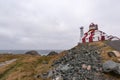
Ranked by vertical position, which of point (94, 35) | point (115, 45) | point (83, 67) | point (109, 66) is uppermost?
point (94, 35)

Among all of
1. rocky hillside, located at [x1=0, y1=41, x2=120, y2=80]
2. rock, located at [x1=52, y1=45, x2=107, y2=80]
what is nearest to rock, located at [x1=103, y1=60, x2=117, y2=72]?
rocky hillside, located at [x1=0, y1=41, x2=120, y2=80]

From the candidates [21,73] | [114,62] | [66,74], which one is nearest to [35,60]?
[21,73]

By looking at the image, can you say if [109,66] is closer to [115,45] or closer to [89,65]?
[89,65]

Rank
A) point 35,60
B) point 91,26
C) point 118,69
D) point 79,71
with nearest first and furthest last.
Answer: point 118,69 < point 79,71 < point 35,60 < point 91,26

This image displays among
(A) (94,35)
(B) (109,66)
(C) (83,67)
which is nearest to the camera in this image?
(B) (109,66)

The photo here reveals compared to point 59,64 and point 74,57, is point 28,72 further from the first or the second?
point 74,57

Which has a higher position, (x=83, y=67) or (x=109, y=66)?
(x=109, y=66)

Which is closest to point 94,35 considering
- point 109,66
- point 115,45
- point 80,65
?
point 115,45

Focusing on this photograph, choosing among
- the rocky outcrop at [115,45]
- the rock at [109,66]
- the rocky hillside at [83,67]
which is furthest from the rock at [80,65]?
the rocky outcrop at [115,45]

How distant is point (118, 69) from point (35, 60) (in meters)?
22.7

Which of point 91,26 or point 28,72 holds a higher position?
point 91,26

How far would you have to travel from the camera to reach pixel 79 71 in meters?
35.9

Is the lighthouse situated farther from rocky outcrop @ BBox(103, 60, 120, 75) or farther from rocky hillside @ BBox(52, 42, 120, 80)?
rocky outcrop @ BBox(103, 60, 120, 75)

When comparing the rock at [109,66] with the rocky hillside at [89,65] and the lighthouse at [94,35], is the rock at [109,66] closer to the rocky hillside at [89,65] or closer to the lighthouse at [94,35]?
the rocky hillside at [89,65]
